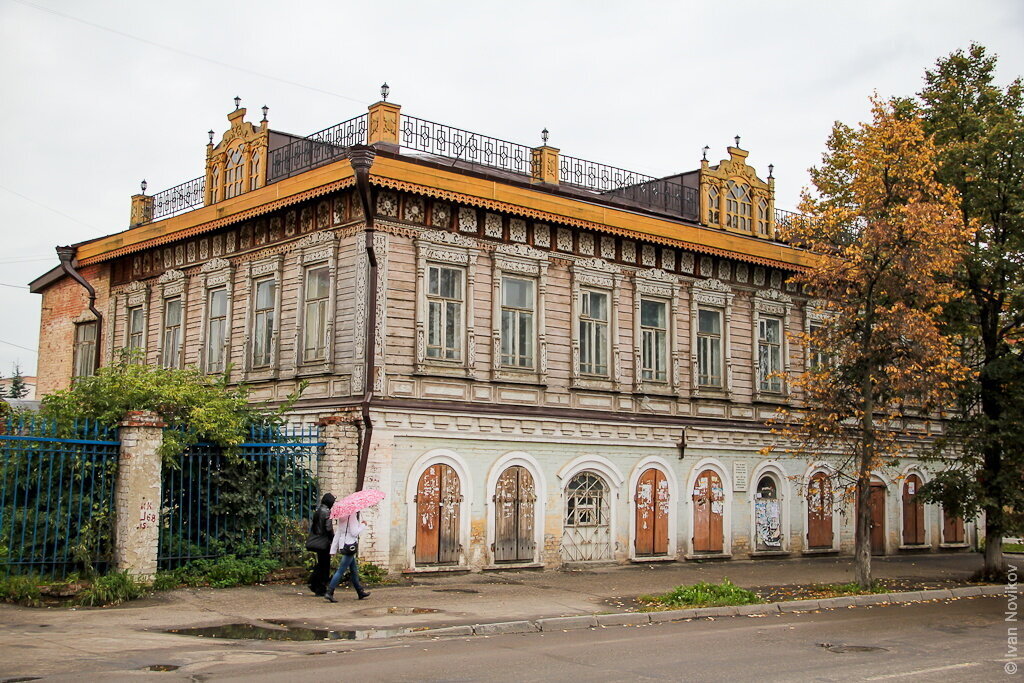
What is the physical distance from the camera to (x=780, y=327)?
2550 cm

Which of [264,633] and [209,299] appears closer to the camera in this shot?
[264,633]

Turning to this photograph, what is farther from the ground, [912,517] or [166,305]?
[166,305]

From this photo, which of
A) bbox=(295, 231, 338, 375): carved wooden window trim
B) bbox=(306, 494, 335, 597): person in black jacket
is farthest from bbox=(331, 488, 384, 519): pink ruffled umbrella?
bbox=(295, 231, 338, 375): carved wooden window trim

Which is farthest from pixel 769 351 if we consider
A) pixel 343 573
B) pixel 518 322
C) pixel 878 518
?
pixel 343 573

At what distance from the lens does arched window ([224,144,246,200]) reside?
22.2m

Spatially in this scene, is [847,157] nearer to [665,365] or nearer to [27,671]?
[665,365]

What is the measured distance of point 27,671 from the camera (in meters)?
8.87

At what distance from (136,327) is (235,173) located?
202 inches

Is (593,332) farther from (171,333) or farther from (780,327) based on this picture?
(171,333)

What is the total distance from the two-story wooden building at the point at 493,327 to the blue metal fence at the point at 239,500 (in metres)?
0.84

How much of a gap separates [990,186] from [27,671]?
62.3 ft

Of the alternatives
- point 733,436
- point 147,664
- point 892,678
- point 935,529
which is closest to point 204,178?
point 733,436

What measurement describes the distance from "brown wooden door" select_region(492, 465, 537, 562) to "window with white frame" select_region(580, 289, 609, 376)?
2829mm

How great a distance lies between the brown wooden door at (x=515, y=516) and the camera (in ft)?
63.9
